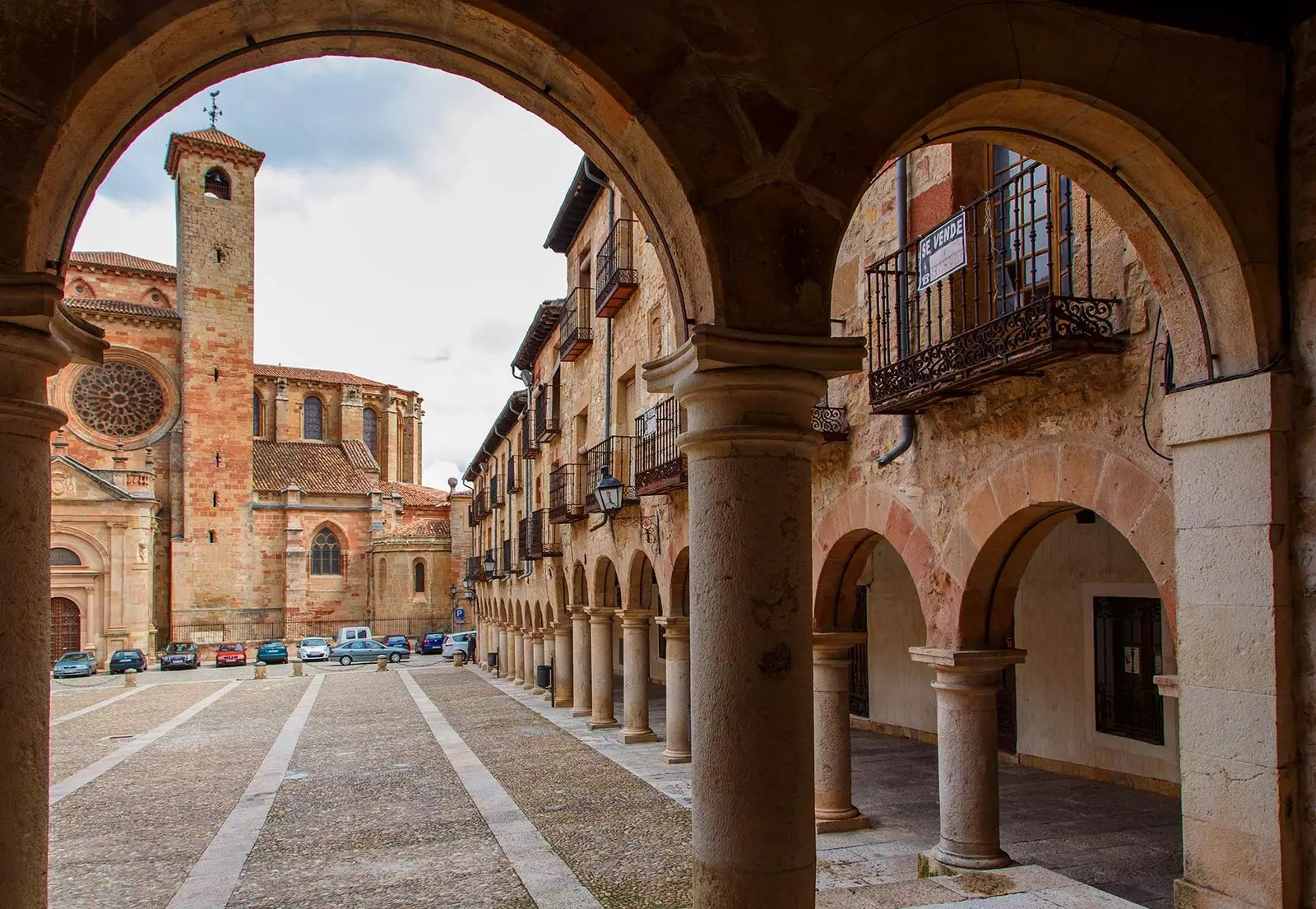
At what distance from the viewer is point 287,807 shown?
1116 cm

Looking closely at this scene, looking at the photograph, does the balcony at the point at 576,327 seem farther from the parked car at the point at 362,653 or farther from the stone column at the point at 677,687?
the parked car at the point at 362,653

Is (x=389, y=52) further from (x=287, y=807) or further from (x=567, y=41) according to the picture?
(x=287, y=807)

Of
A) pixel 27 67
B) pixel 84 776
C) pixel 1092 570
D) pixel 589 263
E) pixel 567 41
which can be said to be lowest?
pixel 84 776

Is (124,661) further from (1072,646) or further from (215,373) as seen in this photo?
(1072,646)

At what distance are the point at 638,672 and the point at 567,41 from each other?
12307 mm

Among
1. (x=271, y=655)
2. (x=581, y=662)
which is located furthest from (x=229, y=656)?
(x=581, y=662)

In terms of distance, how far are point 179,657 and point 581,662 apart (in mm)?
23838

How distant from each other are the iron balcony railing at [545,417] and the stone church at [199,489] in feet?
74.3

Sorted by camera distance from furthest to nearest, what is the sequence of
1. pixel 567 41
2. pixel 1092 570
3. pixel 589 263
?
1. pixel 589 263
2. pixel 1092 570
3. pixel 567 41

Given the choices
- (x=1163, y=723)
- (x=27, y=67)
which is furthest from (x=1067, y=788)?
(x=27, y=67)

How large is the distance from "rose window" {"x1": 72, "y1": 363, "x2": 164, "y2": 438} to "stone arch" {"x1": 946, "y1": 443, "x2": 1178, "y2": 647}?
43.3m

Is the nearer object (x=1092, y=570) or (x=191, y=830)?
(x=191, y=830)

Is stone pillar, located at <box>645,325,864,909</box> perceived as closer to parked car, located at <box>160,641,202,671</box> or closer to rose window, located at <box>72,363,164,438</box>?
parked car, located at <box>160,641,202,671</box>

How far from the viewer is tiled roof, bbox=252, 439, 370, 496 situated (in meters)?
46.7
